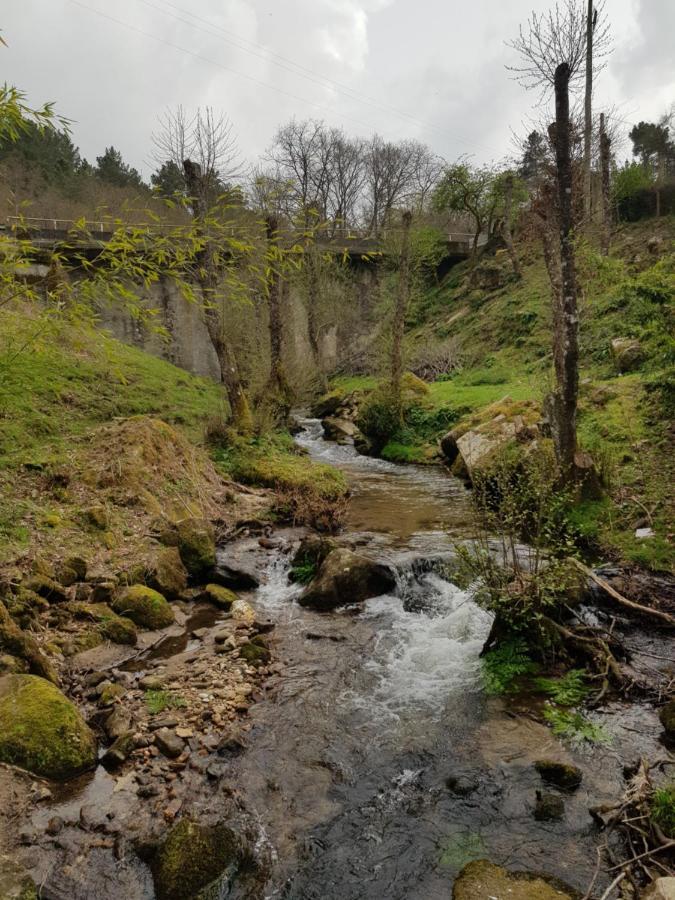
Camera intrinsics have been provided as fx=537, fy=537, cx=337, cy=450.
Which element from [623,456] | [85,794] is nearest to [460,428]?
[623,456]

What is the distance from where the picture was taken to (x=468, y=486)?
13.2 m

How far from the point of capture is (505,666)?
5559 millimetres

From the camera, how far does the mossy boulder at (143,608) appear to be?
6443 millimetres

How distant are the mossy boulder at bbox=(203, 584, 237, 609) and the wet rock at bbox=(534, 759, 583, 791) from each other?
14.3 ft

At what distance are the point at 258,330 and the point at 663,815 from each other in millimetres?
19354

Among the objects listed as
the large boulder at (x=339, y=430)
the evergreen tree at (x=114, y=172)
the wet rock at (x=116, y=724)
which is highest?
the evergreen tree at (x=114, y=172)

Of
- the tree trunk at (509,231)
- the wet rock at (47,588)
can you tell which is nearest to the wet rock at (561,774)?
the wet rock at (47,588)

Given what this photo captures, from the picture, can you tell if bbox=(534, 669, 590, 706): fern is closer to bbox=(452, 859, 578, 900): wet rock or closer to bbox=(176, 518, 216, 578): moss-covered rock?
bbox=(452, 859, 578, 900): wet rock

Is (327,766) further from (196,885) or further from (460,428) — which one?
(460,428)

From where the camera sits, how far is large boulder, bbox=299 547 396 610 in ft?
24.6

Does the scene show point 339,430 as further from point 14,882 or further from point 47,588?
point 14,882

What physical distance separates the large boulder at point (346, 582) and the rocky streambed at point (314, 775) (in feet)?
1.50

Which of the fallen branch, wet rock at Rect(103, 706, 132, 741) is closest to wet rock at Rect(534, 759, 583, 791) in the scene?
the fallen branch

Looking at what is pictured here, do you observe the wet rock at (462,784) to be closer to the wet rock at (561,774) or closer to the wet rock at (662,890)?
the wet rock at (561,774)
